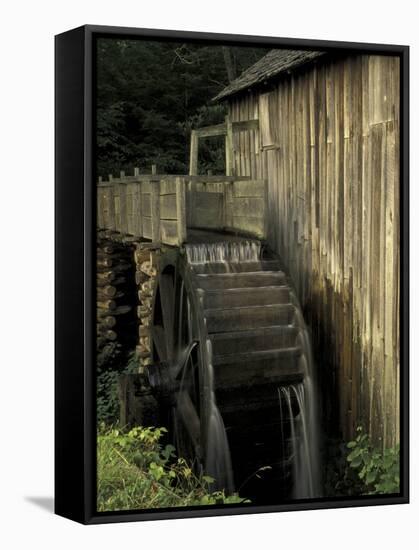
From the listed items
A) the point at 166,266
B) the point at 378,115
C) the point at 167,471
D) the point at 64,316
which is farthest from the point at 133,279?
the point at 378,115

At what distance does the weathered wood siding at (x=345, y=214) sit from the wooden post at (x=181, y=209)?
478mm

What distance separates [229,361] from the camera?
8.45m

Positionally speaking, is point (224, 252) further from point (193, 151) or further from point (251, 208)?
point (193, 151)

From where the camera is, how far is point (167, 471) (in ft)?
26.0

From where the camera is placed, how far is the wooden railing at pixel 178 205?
25.2ft

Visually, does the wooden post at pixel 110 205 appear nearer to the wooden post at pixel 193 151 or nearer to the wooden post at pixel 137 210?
the wooden post at pixel 137 210

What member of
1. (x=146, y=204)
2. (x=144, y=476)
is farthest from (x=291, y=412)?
(x=146, y=204)

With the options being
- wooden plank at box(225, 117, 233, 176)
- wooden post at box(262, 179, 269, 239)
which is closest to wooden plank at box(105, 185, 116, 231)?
wooden plank at box(225, 117, 233, 176)

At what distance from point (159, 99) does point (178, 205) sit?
710 millimetres

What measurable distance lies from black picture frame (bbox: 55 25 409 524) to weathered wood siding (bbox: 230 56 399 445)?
0.73m

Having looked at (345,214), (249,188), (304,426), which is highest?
(249,188)

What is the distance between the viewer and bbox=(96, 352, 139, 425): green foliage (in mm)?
7711

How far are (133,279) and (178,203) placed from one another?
571mm

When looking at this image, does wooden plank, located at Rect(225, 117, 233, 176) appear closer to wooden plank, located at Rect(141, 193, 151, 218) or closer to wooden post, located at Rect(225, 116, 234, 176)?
wooden post, located at Rect(225, 116, 234, 176)
